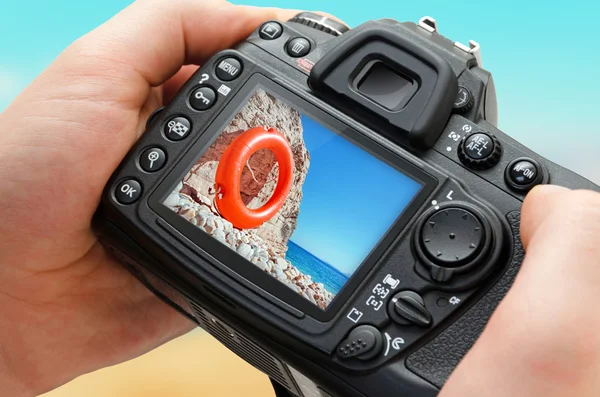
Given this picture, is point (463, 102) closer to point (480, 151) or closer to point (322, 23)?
point (480, 151)

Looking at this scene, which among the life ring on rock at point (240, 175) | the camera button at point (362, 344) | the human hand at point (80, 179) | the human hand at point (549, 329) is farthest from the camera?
the human hand at point (80, 179)

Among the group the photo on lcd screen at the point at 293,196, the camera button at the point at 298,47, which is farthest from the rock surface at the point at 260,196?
the camera button at the point at 298,47

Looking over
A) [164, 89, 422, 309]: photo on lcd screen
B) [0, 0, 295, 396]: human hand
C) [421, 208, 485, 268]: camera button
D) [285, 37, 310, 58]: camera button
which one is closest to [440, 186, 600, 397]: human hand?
[421, 208, 485, 268]: camera button

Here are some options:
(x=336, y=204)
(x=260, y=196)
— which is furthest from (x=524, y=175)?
(x=260, y=196)

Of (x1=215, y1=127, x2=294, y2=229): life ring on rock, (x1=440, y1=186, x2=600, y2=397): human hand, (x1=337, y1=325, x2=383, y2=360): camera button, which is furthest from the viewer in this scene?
(x1=215, y1=127, x2=294, y2=229): life ring on rock

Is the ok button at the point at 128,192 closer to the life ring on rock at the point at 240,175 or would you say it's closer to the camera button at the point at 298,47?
the life ring on rock at the point at 240,175

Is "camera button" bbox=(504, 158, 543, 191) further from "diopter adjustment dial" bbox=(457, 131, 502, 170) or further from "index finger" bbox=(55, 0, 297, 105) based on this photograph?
"index finger" bbox=(55, 0, 297, 105)
